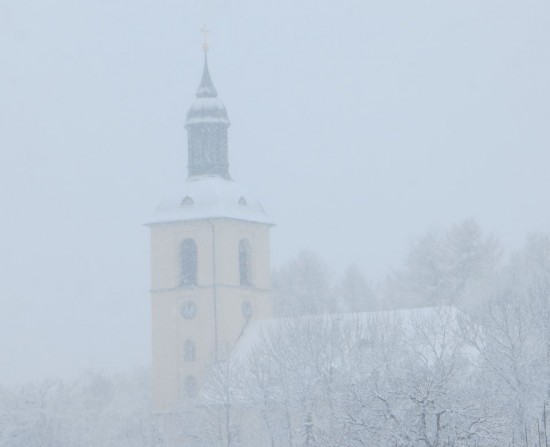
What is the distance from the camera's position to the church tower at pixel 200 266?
57094 mm

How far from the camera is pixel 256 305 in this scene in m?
58.8

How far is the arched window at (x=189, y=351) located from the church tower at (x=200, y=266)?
41mm

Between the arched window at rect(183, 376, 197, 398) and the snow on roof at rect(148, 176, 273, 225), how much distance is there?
6.46m

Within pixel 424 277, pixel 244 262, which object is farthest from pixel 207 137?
pixel 424 277

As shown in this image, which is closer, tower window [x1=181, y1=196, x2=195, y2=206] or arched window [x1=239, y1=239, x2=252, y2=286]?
tower window [x1=181, y1=196, x2=195, y2=206]

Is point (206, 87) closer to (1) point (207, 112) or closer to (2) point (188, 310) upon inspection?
(1) point (207, 112)

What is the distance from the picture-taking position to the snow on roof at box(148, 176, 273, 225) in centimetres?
5722

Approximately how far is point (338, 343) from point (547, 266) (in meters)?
25.0

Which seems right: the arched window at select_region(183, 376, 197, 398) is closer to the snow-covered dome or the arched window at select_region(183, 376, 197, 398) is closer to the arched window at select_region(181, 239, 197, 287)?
the arched window at select_region(181, 239, 197, 287)

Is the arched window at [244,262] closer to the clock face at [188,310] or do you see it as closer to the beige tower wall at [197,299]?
the beige tower wall at [197,299]

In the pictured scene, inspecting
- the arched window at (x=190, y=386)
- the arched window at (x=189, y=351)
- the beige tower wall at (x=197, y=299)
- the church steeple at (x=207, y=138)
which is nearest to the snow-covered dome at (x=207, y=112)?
the church steeple at (x=207, y=138)

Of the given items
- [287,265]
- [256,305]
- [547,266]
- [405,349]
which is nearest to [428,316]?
[405,349]

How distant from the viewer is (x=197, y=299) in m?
57.4

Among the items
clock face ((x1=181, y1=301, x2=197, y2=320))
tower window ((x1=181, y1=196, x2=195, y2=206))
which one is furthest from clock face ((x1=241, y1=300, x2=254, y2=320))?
tower window ((x1=181, y1=196, x2=195, y2=206))
